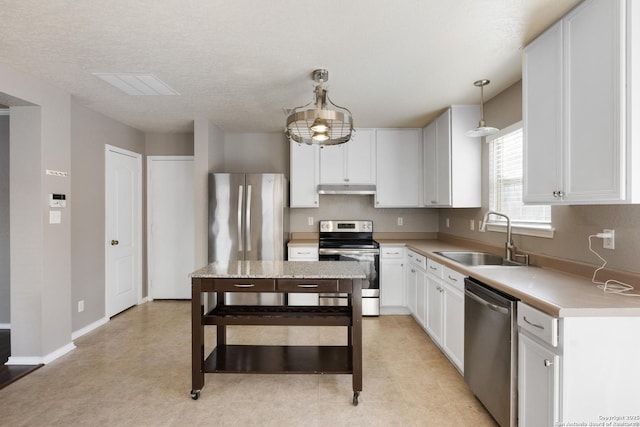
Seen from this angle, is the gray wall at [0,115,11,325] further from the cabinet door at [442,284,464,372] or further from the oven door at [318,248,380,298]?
the cabinet door at [442,284,464,372]

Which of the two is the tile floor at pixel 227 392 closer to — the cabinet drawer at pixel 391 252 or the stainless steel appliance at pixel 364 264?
the stainless steel appliance at pixel 364 264

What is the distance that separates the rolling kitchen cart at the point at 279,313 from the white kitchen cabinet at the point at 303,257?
1.60 m

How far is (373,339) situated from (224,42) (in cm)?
299

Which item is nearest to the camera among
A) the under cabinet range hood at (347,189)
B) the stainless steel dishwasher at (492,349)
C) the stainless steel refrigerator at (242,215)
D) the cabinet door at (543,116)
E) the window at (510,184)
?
the stainless steel dishwasher at (492,349)

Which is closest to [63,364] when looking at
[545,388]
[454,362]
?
[454,362]

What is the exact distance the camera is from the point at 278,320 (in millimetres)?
2383

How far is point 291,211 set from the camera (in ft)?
16.1

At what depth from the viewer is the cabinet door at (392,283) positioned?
13.8ft

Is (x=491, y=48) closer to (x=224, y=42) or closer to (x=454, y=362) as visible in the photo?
(x=224, y=42)

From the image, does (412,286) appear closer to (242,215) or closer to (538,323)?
(242,215)

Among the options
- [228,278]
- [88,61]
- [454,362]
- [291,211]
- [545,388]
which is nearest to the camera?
[545,388]

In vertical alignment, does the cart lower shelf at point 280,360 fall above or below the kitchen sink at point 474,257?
below

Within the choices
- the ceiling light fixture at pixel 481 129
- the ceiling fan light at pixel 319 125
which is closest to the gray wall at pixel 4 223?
the ceiling fan light at pixel 319 125

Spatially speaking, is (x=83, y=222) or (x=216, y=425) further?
(x=83, y=222)
